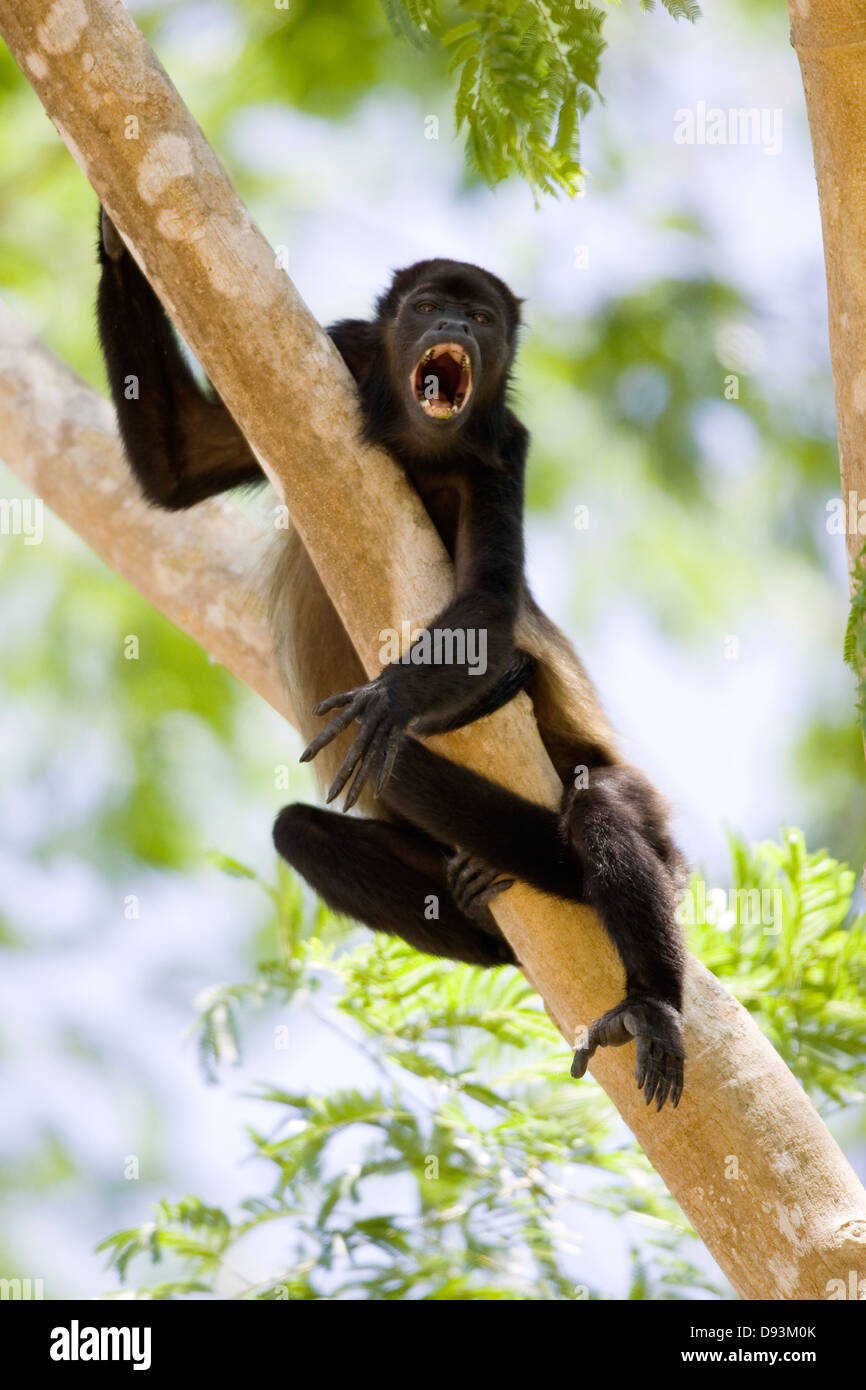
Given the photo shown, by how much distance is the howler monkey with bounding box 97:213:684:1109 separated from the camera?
3.97 meters

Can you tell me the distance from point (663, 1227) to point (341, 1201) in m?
1.25

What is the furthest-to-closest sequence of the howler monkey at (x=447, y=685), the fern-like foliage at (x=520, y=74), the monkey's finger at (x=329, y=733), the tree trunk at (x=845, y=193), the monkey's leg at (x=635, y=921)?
the fern-like foliage at (x=520, y=74) → the howler monkey at (x=447, y=685) → the monkey's leg at (x=635, y=921) → the monkey's finger at (x=329, y=733) → the tree trunk at (x=845, y=193)

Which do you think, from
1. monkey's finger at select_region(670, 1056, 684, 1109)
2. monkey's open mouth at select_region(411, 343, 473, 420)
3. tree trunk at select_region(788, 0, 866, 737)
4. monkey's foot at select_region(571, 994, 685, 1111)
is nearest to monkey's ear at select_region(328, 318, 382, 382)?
monkey's open mouth at select_region(411, 343, 473, 420)

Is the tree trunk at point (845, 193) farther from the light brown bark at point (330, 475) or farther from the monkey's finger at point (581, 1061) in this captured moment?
the monkey's finger at point (581, 1061)

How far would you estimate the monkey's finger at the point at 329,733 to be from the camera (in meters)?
3.74

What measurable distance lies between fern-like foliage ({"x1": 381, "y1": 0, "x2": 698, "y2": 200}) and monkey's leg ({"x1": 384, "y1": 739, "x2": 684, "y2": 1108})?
1.79m

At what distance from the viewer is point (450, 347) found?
4961 millimetres

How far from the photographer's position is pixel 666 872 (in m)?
4.48

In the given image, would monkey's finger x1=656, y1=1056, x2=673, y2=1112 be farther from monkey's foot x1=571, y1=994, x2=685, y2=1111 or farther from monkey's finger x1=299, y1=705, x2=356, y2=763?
monkey's finger x1=299, y1=705, x2=356, y2=763

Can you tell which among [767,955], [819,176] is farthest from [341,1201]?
[819,176]

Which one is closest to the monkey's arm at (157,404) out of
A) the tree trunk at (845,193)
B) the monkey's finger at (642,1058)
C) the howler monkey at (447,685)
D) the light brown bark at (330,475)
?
the howler monkey at (447,685)

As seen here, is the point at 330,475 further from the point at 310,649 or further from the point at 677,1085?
the point at 677,1085

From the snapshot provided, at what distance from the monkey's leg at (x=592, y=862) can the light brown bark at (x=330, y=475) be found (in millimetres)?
77

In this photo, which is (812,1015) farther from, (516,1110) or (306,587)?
(306,587)
